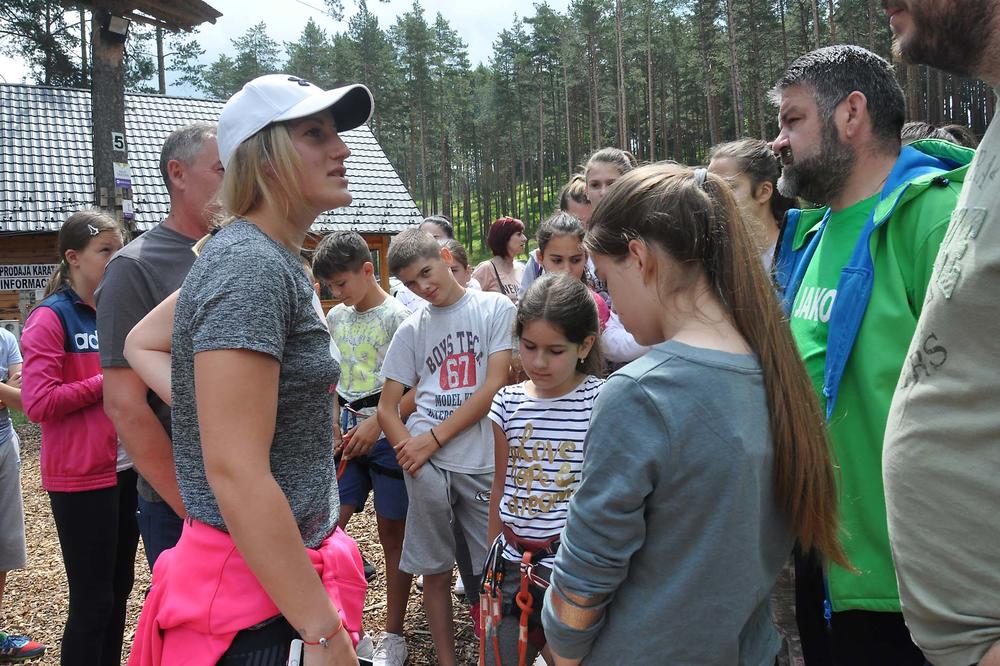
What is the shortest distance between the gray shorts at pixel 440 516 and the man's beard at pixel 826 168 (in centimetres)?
191

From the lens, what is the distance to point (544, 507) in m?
2.59

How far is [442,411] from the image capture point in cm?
344

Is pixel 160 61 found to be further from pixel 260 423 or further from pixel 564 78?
pixel 260 423

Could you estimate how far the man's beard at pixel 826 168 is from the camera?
2180 millimetres

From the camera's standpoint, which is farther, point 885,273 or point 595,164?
point 595,164

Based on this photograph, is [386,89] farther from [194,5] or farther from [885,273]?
[885,273]

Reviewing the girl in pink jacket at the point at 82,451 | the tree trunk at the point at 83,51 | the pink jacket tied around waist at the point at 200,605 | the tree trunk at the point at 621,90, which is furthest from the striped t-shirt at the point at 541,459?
the tree trunk at the point at 621,90

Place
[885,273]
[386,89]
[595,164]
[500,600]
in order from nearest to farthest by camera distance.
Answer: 1. [885,273]
2. [500,600]
3. [595,164]
4. [386,89]

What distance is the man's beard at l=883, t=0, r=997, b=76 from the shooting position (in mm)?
1238

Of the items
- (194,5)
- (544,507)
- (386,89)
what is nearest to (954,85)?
(386,89)

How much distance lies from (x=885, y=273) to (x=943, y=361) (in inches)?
30.8

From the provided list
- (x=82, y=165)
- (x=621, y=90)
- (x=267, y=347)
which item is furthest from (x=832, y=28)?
(x=267, y=347)

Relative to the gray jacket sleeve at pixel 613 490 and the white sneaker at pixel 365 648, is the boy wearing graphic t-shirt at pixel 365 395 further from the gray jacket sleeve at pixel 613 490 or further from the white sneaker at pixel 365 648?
the gray jacket sleeve at pixel 613 490

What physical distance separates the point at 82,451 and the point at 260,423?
232cm
